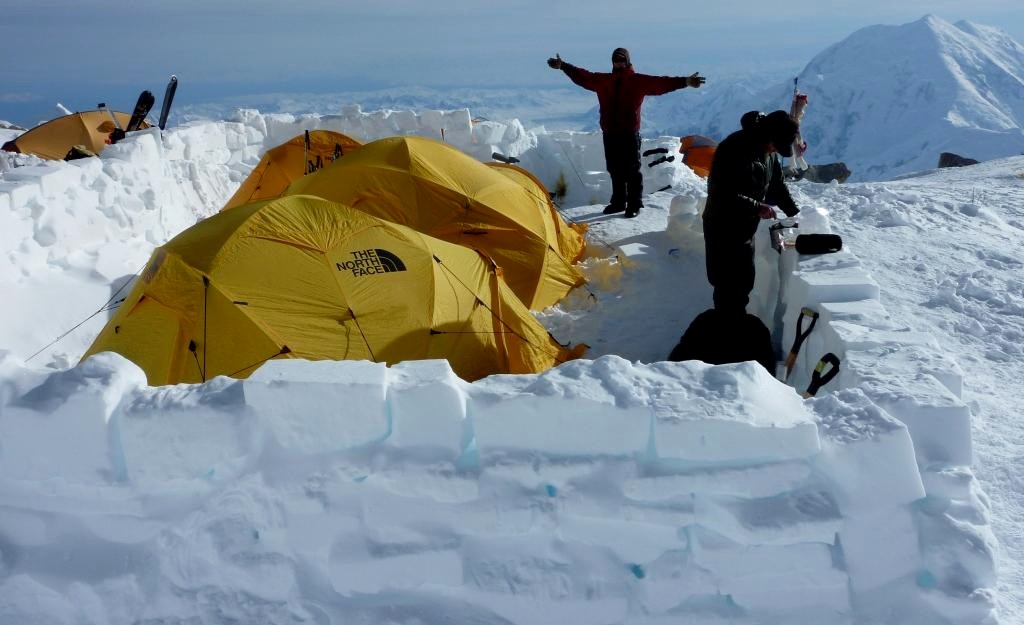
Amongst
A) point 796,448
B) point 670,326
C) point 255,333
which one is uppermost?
point 796,448

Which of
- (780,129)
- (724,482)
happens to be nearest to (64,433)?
(724,482)

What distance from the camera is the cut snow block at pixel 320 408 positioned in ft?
7.84

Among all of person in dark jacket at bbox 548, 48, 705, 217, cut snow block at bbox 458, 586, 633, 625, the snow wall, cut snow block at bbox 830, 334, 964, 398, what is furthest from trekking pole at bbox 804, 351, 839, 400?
person in dark jacket at bbox 548, 48, 705, 217

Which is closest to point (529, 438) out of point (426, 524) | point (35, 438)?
point (426, 524)

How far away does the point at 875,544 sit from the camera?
2357mm

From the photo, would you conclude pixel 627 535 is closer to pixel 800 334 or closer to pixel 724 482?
pixel 724 482

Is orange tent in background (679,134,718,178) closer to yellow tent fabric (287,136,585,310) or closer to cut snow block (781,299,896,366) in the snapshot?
yellow tent fabric (287,136,585,310)

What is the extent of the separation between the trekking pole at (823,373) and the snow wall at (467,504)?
0.98 metres

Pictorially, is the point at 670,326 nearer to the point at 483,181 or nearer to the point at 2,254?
the point at 483,181

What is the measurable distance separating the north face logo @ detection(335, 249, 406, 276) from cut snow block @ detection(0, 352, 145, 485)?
238 centimetres

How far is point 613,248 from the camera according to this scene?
767cm

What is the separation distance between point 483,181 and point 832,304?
355cm

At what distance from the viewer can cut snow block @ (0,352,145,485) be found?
2406 millimetres

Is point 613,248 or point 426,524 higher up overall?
point 426,524
